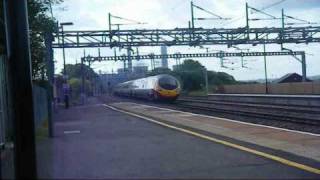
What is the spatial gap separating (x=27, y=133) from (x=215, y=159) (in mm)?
5082

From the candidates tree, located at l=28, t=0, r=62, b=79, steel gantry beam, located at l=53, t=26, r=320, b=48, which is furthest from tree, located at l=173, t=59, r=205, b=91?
tree, located at l=28, t=0, r=62, b=79

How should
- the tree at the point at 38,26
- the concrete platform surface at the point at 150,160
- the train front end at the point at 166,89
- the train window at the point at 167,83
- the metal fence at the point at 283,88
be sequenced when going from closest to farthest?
the concrete platform surface at the point at 150,160
the tree at the point at 38,26
the metal fence at the point at 283,88
the train front end at the point at 166,89
the train window at the point at 167,83

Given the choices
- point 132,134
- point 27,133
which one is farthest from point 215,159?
point 132,134

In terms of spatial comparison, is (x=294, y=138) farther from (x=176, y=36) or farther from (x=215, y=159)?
(x=176, y=36)

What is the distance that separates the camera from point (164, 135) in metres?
18.2

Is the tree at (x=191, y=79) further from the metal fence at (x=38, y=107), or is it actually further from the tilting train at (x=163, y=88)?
the metal fence at (x=38, y=107)

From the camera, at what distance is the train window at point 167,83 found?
56.6 meters

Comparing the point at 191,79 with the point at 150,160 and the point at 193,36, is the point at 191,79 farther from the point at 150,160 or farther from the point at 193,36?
the point at 150,160

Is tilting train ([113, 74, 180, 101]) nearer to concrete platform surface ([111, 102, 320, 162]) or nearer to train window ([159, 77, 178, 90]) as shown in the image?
train window ([159, 77, 178, 90])

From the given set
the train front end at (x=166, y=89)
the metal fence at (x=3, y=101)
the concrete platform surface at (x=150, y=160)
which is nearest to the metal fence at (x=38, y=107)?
the metal fence at (x=3, y=101)

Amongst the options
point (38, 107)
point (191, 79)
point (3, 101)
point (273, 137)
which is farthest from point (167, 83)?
point (191, 79)

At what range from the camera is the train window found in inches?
2228

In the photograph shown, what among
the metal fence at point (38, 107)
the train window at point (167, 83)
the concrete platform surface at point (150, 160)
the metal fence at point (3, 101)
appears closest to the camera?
the concrete platform surface at point (150, 160)

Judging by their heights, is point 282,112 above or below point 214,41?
below
